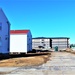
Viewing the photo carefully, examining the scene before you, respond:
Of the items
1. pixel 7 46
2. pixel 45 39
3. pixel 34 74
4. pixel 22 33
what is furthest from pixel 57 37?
pixel 34 74

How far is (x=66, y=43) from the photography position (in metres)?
164

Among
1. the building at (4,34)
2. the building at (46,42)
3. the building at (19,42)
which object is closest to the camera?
the building at (4,34)

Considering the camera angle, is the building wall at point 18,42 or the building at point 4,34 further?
the building wall at point 18,42

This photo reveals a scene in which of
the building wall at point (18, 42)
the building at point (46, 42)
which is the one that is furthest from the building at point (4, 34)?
the building at point (46, 42)

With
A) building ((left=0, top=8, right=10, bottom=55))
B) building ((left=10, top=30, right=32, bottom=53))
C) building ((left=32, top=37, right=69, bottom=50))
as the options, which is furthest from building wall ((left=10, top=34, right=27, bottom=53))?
building ((left=32, top=37, right=69, bottom=50))

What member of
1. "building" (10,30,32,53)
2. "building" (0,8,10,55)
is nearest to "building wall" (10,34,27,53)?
"building" (10,30,32,53)

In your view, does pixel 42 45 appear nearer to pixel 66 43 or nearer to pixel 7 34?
pixel 66 43

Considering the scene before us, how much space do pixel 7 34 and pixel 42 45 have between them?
116 m

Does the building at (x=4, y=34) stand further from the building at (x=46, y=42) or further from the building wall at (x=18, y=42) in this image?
the building at (x=46, y=42)

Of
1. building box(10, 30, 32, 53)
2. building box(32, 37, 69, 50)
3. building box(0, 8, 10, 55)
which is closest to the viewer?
building box(0, 8, 10, 55)

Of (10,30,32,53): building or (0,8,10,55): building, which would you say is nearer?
(0,8,10,55): building

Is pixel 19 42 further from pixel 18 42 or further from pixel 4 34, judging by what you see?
pixel 4 34

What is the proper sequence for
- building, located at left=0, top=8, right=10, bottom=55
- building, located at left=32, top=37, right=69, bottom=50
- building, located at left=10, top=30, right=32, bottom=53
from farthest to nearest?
building, located at left=32, top=37, right=69, bottom=50
building, located at left=10, top=30, right=32, bottom=53
building, located at left=0, top=8, right=10, bottom=55

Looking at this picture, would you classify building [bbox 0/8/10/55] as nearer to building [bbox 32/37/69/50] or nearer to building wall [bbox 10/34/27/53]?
building wall [bbox 10/34/27/53]
